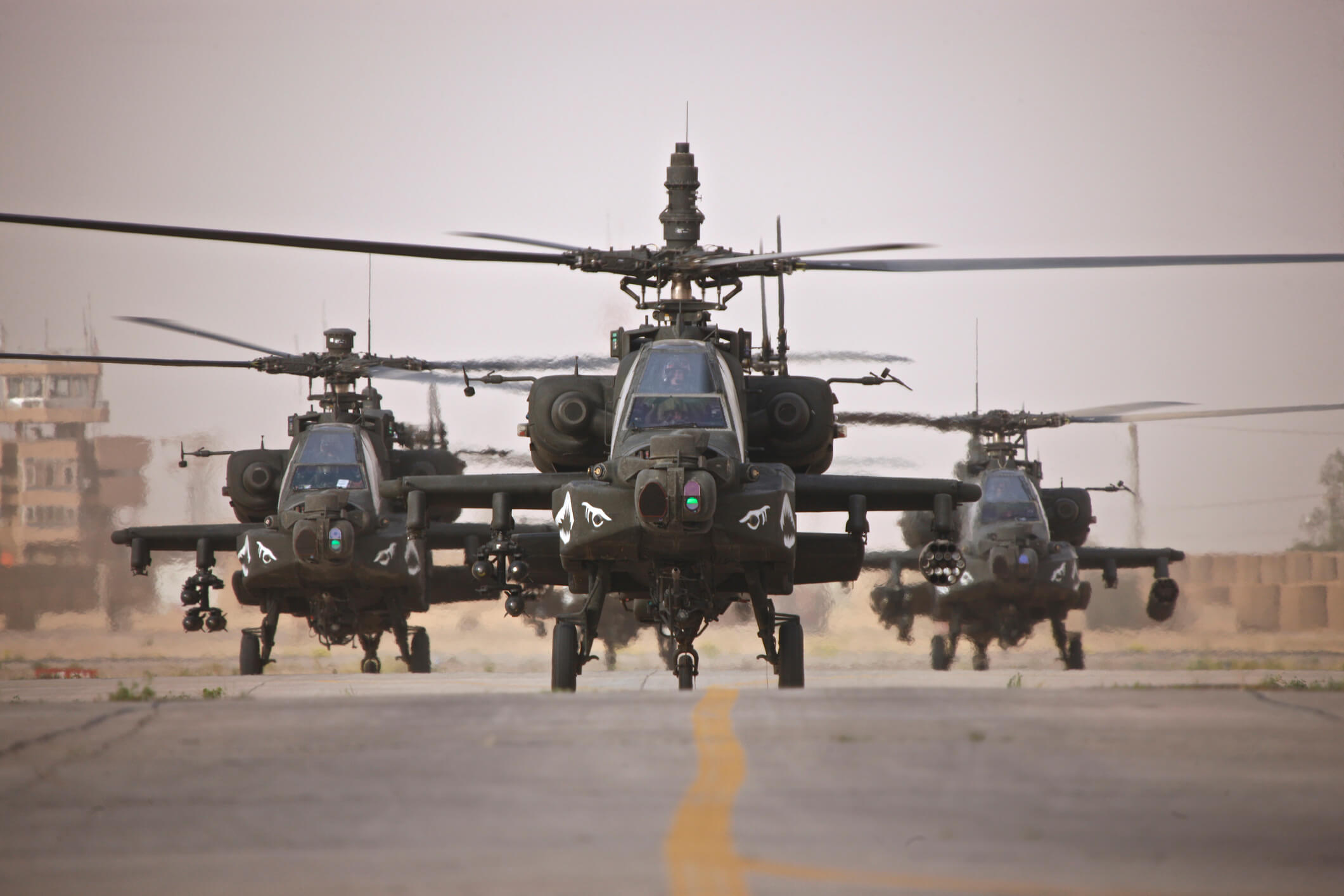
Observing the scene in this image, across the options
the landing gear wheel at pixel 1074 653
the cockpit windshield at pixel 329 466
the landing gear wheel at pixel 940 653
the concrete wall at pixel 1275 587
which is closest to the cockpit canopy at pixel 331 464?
the cockpit windshield at pixel 329 466

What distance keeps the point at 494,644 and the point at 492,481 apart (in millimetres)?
24791

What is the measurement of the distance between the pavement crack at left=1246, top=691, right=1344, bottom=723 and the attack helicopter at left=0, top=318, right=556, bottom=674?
14221 mm

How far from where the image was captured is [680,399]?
50.5 feet

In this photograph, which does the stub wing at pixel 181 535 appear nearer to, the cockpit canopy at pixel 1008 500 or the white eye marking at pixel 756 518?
the cockpit canopy at pixel 1008 500

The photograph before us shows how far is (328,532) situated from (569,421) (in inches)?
255

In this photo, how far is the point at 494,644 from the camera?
40.9m

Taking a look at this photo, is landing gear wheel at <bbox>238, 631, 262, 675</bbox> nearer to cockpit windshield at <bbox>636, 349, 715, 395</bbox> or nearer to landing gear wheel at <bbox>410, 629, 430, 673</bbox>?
landing gear wheel at <bbox>410, 629, 430, 673</bbox>

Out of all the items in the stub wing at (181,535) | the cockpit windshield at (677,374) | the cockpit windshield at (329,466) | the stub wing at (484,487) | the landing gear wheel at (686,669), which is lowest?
the landing gear wheel at (686,669)

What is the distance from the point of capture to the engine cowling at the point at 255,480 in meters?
25.8

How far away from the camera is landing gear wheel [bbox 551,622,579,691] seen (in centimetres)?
1534

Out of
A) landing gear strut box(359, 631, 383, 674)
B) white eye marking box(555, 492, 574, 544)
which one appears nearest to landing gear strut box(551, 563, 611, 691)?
white eye marking box(555, 492, 574, 544)

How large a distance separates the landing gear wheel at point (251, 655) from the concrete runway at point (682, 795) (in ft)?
50.2

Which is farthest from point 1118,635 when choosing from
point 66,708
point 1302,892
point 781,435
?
point 1302,892

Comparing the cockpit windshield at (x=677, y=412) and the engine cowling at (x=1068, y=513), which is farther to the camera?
the engine cowling at (x=1068, y=513)
